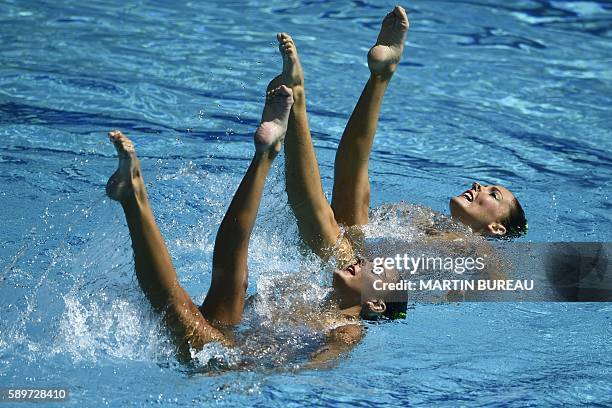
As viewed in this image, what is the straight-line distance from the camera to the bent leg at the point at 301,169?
3945 millimetres

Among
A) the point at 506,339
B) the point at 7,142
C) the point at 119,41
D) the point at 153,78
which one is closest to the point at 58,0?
the point at 119,41

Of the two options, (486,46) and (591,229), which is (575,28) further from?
(591,229)

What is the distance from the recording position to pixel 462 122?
6.71 m

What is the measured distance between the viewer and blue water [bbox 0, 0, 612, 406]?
149 inches

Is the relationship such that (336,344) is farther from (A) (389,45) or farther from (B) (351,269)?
(A) (389,45)

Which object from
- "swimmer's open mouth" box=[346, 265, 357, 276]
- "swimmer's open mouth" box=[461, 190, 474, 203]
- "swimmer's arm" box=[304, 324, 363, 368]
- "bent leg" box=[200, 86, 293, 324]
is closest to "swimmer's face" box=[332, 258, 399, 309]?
"swimmer's open mouth" box=[346, 265, 357, 276]

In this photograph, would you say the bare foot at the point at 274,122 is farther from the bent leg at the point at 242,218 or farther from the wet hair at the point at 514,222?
the wet hair at the point at 514,222

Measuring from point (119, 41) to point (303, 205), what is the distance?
4.02m

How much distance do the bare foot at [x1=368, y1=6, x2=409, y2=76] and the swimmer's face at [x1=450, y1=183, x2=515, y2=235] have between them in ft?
2.56

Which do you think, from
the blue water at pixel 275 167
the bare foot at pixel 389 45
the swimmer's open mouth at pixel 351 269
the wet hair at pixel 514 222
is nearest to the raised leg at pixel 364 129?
the bare foot at pixel 389 45

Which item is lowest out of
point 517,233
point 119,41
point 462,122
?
point 517,233

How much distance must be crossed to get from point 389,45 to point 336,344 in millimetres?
1475
